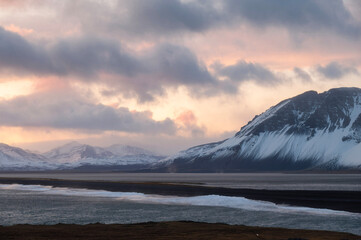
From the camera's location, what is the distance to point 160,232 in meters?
42.4

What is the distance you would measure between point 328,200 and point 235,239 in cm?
4279

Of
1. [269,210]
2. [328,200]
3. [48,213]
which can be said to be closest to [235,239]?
[269,210]

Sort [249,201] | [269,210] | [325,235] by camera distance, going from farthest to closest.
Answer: [249,201] < [269,210] < [325,235]

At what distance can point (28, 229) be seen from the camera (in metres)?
43.8

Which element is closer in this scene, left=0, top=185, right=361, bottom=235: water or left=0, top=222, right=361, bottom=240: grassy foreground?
left=0, top=222, right=361, bottom=240: grassy foreground

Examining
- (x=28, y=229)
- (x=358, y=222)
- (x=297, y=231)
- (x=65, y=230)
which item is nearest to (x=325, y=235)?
(x=297, y=231)

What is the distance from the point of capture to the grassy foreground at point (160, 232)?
129 feet

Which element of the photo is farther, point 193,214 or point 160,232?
point 193,214

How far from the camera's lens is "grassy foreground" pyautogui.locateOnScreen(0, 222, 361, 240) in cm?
3928

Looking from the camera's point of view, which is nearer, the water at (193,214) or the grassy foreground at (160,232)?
the grassy foreground at (160,232)

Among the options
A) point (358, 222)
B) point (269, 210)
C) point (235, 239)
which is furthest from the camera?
point (269, 210)

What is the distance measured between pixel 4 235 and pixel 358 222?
35215 mm

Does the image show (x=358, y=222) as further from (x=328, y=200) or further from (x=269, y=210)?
(x=328, y=200)

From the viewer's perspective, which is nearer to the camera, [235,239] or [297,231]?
[235,239]
